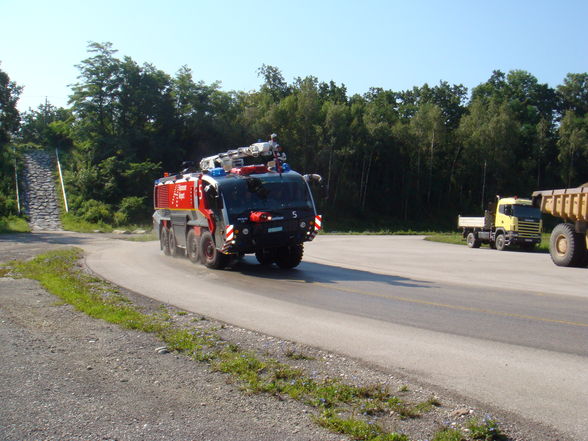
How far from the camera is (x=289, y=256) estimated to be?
17.7 metres

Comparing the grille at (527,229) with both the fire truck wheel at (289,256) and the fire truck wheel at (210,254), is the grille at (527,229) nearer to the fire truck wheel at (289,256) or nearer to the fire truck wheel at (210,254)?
the fire truck wheel at (289,256)

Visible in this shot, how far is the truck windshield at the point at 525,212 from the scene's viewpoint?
30.5m

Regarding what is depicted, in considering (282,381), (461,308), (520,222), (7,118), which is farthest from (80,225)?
(282,381)

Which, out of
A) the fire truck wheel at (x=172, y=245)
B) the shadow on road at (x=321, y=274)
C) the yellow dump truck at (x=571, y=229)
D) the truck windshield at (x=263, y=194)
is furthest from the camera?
the fire truck wheel at (x=172, y=245)

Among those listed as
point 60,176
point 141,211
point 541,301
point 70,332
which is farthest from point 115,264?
point 60,176

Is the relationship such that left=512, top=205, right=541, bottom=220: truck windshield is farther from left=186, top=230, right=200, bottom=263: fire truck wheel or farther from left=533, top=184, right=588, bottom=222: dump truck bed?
left=186, top=230, right=200, bottom=263: fire truck wheel

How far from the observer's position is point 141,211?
4453cm

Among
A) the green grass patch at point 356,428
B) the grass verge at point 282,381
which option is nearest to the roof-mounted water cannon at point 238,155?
the grass verge at point 282,381

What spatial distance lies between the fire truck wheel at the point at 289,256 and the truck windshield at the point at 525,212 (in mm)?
17136

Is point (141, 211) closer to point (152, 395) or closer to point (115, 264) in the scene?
point (115, 264)

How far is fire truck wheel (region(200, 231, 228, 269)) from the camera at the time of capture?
17.0 m

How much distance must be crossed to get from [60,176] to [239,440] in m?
49.9

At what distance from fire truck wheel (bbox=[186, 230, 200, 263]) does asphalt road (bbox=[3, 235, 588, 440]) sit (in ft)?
1.26

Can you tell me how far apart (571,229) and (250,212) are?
11641 millimetres
